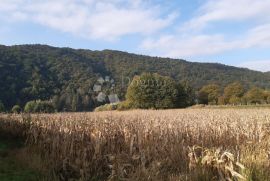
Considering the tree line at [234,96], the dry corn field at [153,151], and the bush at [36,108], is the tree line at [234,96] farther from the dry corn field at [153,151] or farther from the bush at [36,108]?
the dry corn field at [153,151]

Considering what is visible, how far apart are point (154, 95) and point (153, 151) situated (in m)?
64.6

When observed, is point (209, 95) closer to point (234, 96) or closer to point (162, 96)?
point (234, 96)

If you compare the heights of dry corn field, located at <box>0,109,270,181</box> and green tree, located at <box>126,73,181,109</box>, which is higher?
green tree, located at <box>126,73,181,109</box>

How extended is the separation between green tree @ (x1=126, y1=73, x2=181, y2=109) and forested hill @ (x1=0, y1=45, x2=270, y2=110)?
8.24 m

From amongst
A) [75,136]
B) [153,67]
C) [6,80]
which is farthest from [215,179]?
[153,67]

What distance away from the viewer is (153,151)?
9750 millimetres

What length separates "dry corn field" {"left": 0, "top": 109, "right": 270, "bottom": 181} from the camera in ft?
24.5

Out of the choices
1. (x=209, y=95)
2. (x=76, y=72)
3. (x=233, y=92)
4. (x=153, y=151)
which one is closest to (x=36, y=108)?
(x=153, y=151)

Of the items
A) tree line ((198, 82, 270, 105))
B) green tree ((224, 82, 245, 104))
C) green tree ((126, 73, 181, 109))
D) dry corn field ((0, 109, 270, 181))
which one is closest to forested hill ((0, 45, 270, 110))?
green tree ((126, 73, 181, 109))

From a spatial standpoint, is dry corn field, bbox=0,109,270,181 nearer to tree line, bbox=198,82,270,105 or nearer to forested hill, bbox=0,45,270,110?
forested hill, bbox=0,45,270,110

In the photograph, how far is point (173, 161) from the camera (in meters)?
9.11

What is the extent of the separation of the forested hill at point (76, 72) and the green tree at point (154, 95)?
8.24 m

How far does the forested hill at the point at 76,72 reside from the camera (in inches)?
2265

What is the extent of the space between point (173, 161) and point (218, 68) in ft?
464
